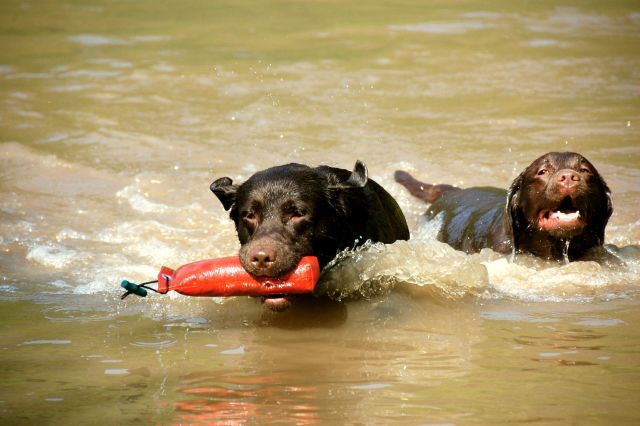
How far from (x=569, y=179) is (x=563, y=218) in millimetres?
367

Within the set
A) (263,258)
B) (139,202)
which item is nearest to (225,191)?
(263,258)

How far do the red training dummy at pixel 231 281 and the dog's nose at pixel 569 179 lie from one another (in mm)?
2407

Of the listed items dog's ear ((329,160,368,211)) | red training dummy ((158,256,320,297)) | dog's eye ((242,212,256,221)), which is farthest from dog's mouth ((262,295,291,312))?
dog's ear ((329,160,368,211))

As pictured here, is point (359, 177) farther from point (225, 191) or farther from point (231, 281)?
point (231, 281)

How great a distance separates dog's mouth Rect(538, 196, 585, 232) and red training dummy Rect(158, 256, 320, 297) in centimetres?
248

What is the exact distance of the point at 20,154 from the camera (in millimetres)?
11891

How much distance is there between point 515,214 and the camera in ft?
27.3

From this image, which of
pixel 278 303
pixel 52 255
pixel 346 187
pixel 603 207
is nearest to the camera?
pixel 278 303

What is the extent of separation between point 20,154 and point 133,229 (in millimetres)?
3018

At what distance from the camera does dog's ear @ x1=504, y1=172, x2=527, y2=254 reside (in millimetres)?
8266

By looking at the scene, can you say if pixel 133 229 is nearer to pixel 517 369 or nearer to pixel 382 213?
pixel 382 213

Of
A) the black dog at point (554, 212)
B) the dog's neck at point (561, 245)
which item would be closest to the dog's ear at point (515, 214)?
the black dog at point (554, 212)

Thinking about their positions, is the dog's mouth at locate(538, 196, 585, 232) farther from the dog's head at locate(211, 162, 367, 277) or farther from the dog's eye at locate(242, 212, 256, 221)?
the dog's eye at locate(242, 212, 256, 221)

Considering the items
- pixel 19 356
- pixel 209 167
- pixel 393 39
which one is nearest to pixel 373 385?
pixel 19 356
